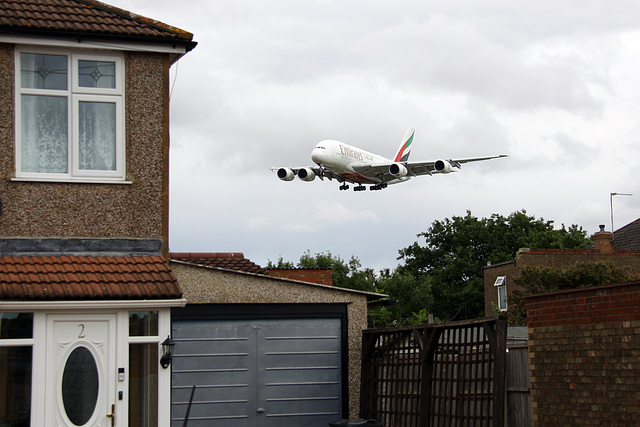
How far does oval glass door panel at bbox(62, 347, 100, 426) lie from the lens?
9.10 m

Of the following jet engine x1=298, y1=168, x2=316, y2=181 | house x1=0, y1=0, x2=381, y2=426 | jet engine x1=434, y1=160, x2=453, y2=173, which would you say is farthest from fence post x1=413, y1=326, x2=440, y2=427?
jet engine x1=298, y1=168, x2=316, y2=181

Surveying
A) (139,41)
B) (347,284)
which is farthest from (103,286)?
(347,284)

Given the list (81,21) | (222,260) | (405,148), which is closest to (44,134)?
(81,21)

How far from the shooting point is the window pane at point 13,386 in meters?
8.98

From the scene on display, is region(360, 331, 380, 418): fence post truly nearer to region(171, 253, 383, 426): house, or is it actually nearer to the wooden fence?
the wooden fence

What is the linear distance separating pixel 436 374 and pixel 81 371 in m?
4.69

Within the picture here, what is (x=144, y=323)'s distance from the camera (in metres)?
9.38

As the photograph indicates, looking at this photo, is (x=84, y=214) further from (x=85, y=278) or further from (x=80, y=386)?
(x=80, y=386)

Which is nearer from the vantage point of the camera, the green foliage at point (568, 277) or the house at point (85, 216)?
the house at point (85, 216)

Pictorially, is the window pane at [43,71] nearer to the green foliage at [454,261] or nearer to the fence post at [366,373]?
the fence post at [366,373]

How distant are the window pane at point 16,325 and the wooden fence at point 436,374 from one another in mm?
5011

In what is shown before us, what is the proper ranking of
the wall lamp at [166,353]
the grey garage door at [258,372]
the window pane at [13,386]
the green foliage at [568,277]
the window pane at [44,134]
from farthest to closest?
the green foliage at [568,277] → the grey garage door at [258,372] → the window pane at [44,134] → the wall lamp at [166,353] → the window pane at [13,386]

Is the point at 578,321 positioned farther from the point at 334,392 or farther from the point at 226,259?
the point at 226,259

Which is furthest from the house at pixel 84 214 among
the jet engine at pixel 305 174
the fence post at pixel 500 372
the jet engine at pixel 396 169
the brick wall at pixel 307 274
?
the jet engine at pixel 305 174
